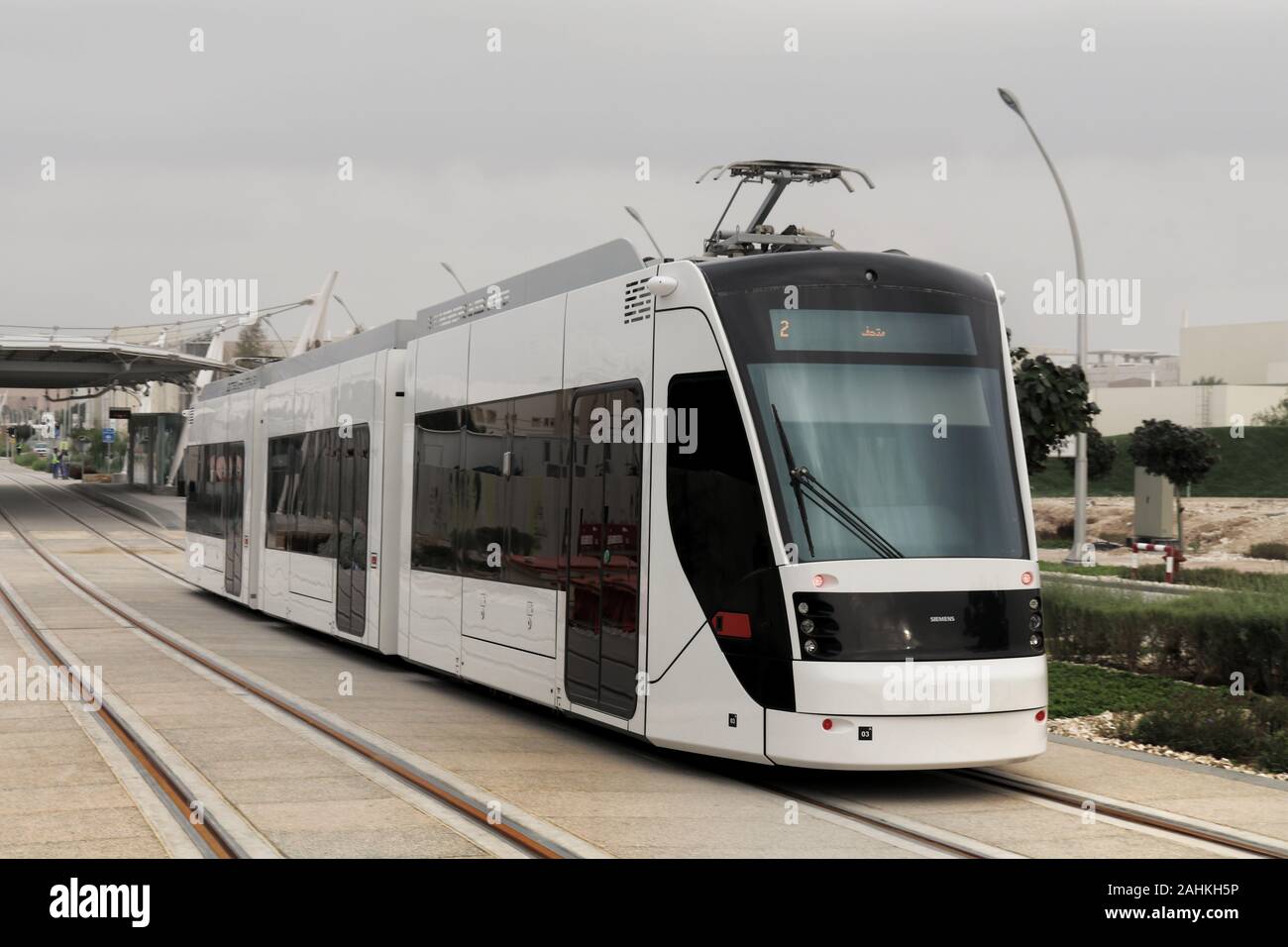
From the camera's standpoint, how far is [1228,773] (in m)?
10.3

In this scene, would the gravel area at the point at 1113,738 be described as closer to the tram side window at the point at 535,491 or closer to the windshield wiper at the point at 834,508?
the windshield wiper at the point at 834,508

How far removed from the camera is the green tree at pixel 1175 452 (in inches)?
1708

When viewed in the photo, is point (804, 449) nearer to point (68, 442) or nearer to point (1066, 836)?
point (1066, 836)

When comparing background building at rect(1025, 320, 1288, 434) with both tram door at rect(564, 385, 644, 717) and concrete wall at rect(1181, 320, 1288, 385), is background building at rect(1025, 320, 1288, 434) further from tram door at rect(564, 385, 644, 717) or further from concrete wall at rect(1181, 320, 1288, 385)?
tram door at rect(564, 385, 644, 717)

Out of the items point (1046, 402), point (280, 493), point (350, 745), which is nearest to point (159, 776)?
point (350, 745)

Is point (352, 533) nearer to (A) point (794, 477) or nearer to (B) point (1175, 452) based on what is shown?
(A) point (794, 477)

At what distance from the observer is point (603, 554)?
10.3m

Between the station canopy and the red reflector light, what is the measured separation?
48984 mm

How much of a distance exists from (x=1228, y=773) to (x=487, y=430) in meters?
6.26

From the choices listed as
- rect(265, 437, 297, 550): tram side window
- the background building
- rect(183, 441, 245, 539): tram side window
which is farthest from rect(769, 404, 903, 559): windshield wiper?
the background building

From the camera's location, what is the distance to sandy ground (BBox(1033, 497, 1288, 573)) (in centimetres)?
4622

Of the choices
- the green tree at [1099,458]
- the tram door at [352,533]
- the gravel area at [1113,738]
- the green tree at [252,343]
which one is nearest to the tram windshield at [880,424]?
the gravel area at [1113,738]

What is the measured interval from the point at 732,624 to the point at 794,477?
95 centimetres

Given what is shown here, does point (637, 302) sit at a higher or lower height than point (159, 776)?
higher
